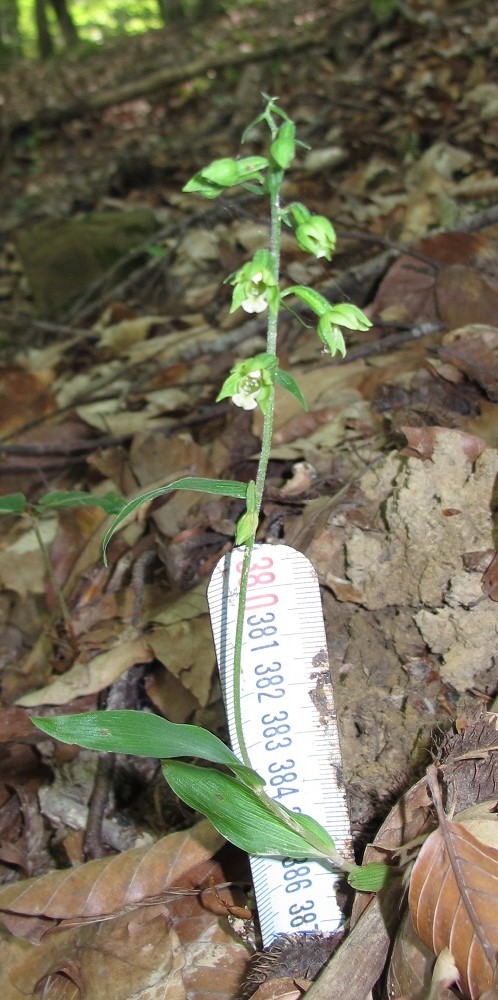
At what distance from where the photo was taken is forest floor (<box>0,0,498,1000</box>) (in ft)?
6.14

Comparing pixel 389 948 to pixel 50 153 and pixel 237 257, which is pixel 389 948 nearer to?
pixel 237 257

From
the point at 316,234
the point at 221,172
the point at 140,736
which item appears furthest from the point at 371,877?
the point at 221,172

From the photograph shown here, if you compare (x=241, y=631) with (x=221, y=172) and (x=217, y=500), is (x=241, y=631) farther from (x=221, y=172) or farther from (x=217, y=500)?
(x=217, y=500)

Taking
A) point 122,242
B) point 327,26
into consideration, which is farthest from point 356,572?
point 327,26

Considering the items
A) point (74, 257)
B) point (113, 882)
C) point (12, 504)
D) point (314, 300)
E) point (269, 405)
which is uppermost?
point (314, 300)

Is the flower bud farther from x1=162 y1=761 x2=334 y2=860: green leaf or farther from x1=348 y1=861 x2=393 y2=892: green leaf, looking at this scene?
x1=348 y1=861 x2=393 y2=892: green leaf

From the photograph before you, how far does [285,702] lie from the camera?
1.81 metres

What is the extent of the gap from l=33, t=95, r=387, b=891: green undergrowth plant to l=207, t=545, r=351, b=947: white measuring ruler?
0.14 meters

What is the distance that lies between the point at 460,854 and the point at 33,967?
41.7 inches

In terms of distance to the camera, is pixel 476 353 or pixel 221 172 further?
pixel 476 353

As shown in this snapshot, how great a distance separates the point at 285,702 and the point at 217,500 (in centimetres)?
98

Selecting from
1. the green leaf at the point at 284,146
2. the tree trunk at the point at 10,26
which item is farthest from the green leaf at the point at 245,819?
the tree trunk at the point at 10,26

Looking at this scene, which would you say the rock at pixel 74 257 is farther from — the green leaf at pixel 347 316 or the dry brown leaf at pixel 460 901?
the dry brown leaf at pixel 460 901

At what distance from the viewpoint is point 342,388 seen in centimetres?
310
